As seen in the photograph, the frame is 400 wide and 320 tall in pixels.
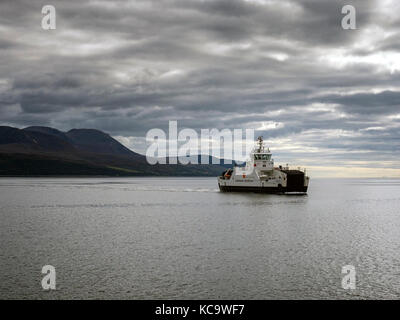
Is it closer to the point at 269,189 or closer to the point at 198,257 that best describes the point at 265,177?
the point at 269,189

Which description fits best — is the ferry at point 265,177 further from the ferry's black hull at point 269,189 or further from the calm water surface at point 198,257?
the calm water surface at point 198,257

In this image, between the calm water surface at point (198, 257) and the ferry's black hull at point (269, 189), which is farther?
the ferry's black hull at point (269, 189)

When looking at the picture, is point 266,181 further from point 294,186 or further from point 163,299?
point 163,299

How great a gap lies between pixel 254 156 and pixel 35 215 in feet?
235

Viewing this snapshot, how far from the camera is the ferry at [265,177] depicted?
12938 centimetres

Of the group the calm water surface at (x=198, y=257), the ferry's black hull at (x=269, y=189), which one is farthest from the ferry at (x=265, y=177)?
the calm water surface at (x=198, y=257)

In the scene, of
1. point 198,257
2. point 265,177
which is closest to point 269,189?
point 265,177

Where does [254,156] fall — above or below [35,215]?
above

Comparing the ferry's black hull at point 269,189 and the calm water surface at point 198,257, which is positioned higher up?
the ferry's black hull at point 269,189

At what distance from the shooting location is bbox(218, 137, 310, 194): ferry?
129375 mm

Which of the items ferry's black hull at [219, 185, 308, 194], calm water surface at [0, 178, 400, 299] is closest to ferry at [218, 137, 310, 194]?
ferry's black hull at [219, 185, 308, 194]

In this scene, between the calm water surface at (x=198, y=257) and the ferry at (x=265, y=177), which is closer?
the calm water surface at (x=198, y=257)

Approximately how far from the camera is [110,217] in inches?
3140
